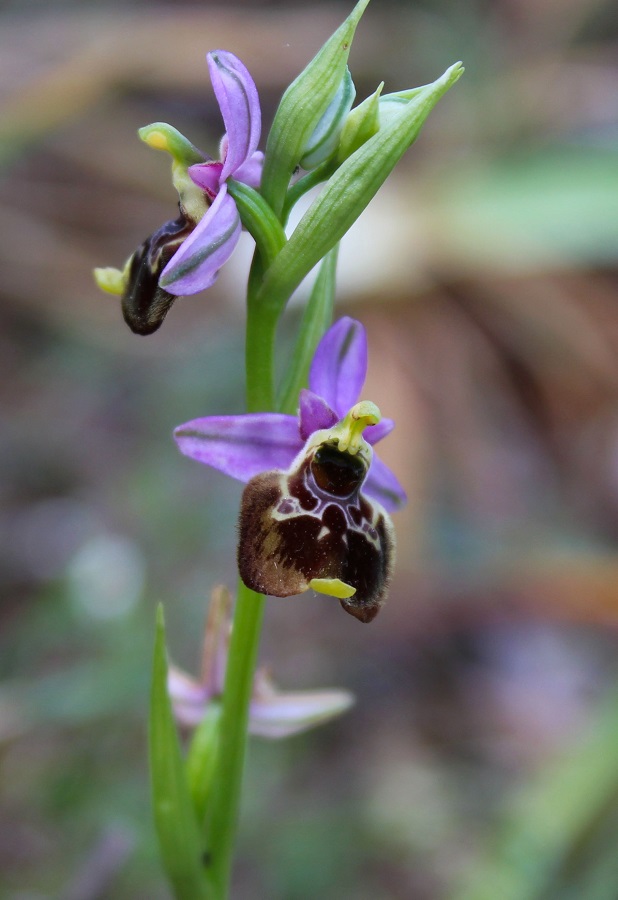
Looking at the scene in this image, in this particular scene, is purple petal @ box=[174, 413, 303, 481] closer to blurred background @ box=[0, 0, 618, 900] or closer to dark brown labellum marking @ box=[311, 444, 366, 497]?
dark brown labellum marking @ box=[311, 444, 366, 497]

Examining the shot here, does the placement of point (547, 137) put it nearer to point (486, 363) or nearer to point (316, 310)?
point (486, 363)

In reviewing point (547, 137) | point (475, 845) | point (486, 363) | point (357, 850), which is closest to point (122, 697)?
point (357, 850)

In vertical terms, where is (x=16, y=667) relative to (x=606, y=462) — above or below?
below

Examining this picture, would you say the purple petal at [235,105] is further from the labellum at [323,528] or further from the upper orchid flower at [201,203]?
the labellum at [323,528]

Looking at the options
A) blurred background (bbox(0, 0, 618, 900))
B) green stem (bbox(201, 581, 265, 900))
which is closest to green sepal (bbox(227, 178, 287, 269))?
green stem (bbox(201, 581, 265, 900))

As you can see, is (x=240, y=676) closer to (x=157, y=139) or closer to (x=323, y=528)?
(x=323, y=528)

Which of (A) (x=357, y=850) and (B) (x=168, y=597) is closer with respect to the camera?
(A) (x=357, y=850)

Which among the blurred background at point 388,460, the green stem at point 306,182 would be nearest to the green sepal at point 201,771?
the blurred background at point 388,460
